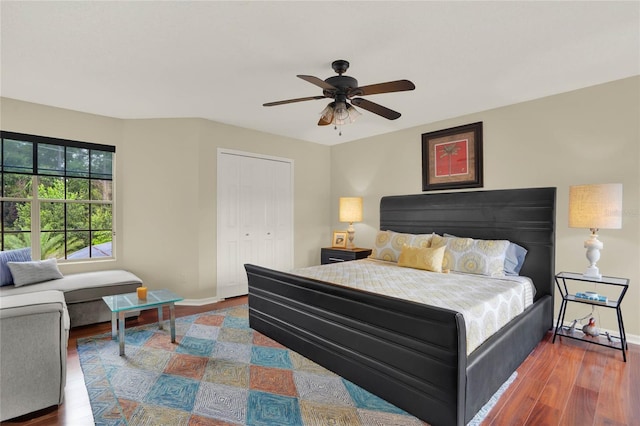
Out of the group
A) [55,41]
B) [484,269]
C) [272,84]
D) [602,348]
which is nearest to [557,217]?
[484,269]

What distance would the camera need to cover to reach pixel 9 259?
11.0ft

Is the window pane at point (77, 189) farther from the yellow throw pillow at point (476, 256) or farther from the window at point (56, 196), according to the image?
the yellow throw pillow at point (476, 256)

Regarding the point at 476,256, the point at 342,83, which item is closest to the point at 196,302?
the point at 342,83

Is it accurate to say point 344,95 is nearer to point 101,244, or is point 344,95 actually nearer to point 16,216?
point 101,244

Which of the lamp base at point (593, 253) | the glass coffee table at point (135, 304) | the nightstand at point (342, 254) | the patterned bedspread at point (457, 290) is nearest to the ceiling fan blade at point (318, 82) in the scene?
the patterned bedspread at point (457, 290)

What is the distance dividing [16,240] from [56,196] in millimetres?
639

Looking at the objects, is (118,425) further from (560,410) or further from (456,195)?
(456,195)

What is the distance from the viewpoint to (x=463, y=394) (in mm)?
1748

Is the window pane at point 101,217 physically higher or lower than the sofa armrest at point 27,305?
higher

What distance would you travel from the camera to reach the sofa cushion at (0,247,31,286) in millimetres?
3268

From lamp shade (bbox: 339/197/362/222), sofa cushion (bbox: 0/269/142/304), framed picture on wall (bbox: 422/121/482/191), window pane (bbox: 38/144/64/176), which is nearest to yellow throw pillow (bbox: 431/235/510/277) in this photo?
framed picture on wall (bbox: 422/121/482/191)

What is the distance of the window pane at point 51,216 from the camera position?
386 centimetres

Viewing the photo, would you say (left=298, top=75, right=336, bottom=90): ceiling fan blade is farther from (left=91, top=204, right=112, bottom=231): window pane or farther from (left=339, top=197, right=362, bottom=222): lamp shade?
(left=91, top=204, right=112, bottom=231): window pane

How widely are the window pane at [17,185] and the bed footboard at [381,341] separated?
3.23 m
